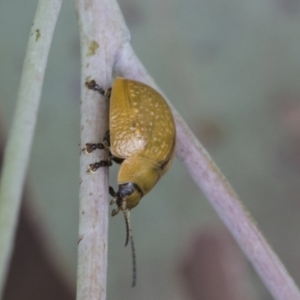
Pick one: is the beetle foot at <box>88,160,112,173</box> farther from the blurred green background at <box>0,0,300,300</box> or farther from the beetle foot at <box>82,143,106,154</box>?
the blurred green background at <box>0,0,300,300</box>

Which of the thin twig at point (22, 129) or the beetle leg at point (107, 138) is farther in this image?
the beetle leg at point (107, 138)

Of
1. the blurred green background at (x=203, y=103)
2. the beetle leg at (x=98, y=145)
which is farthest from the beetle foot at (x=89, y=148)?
the blurred green background at (x=203, y=103)

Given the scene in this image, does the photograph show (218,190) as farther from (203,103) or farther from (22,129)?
(203,103)

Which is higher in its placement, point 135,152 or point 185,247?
point 135,152

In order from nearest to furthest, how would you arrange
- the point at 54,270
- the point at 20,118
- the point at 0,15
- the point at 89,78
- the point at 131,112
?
the point at 20,118
the point at 89,78
the point at 131,112
the point at 0,15
the point at 54,270

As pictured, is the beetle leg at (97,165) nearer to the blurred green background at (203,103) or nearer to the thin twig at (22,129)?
the thin twig at (22,129)

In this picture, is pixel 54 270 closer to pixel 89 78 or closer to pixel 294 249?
pixel 294 249

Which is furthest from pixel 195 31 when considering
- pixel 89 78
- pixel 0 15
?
pixel 89 78

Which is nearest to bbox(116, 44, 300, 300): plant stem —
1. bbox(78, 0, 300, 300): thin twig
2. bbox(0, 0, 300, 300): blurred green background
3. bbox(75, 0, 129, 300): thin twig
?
bbox(78, 0, 300, 300): thin twig
